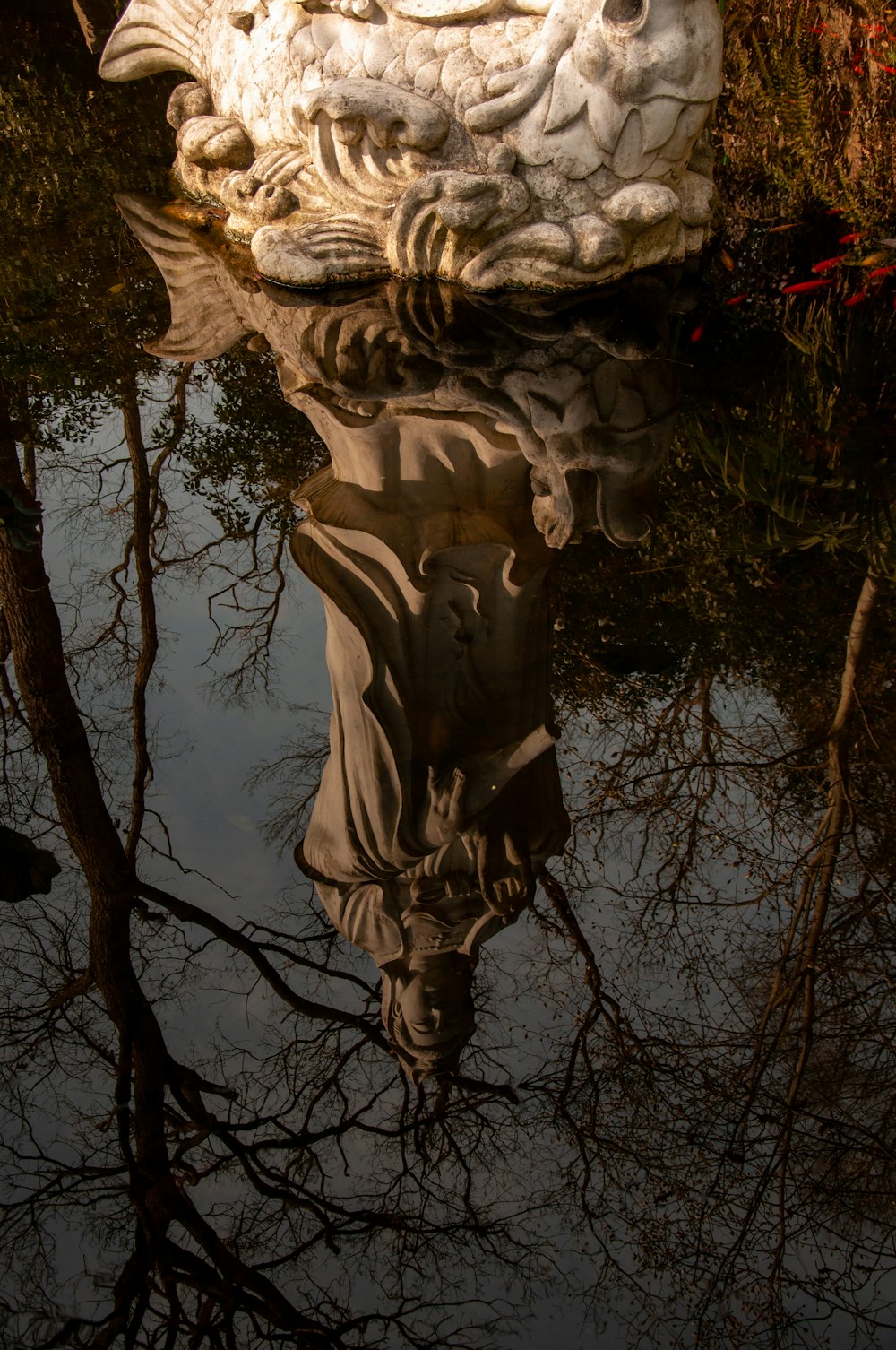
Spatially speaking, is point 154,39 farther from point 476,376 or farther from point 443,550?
point 443,550

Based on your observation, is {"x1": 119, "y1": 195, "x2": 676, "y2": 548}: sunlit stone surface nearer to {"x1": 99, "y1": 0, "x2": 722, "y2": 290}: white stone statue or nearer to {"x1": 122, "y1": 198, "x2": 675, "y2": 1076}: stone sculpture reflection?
{"x1": 122, "y1": 198, "x2": 675, "y2": 1076}: stone sculpture reflection

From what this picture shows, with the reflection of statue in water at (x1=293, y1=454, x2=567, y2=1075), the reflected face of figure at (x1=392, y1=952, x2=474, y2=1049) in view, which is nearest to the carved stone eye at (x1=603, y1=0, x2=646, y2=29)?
the reflection of statue in water at (x1=293, y1=454, x2=567, y2=1075)

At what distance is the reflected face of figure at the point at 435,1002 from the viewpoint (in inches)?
119

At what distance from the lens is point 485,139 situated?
6.38 meters

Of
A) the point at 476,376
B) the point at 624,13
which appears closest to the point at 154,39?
the point at 624,13

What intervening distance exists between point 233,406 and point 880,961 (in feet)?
12.2

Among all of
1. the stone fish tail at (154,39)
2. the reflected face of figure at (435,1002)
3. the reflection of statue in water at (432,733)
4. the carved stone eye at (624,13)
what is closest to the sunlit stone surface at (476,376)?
the reflection of statue in water at (432,733)

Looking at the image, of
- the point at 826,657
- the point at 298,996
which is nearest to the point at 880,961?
the point at 826,657

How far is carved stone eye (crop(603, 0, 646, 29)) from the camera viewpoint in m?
6.03

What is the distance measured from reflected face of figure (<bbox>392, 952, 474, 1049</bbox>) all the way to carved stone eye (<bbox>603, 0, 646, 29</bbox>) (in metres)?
4.79

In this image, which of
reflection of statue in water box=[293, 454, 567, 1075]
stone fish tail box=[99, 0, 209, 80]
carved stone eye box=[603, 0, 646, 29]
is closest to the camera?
reflection of statue in water box=[293, 454, 567, 1075]

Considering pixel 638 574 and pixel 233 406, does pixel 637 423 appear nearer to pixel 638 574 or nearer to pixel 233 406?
pixel 638 574

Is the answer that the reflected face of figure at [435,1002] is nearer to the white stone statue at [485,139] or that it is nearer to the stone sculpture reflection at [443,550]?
the stone sculpture reflection at [443,550]

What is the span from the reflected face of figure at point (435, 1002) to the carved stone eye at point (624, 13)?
4791 mm
